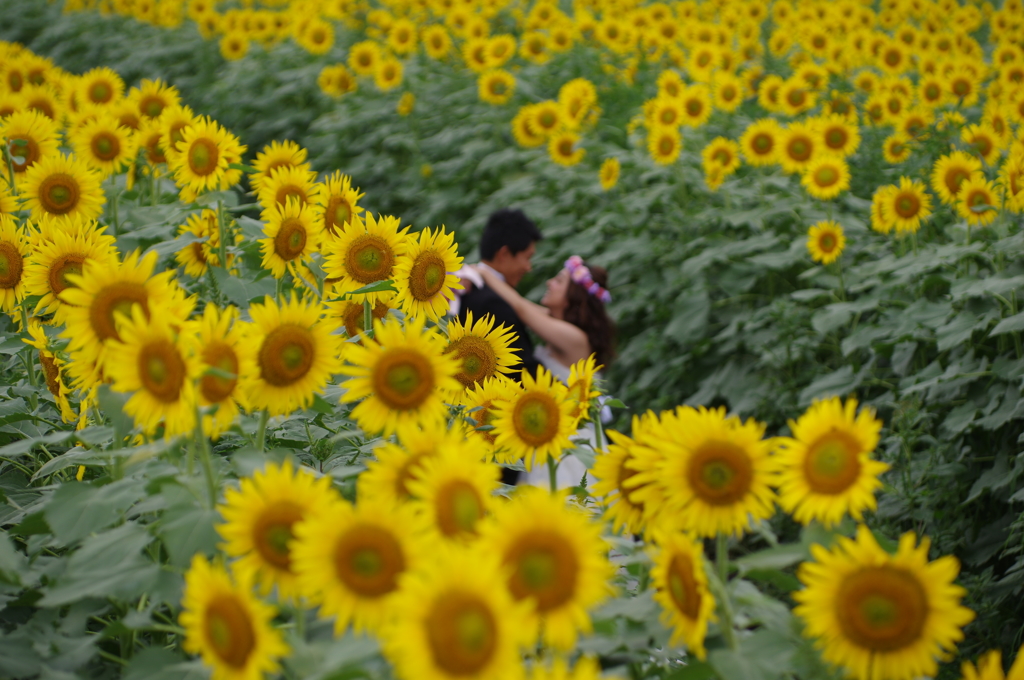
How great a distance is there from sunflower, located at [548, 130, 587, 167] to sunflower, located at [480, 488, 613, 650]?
538 centimetres

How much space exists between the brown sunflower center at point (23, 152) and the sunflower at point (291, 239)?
110 centimetres

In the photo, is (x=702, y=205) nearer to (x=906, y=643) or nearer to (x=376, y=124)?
(x=376, y=124)

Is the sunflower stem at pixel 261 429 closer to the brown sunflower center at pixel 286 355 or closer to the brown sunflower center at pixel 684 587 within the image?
the brown sunflower center at pixel 286 355

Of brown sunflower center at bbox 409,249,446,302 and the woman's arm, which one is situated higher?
the woman's arm

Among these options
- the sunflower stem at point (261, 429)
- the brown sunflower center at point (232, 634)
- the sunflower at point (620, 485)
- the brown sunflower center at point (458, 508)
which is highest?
the sunflower at point (620, 485)

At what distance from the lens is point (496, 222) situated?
526 centimetres

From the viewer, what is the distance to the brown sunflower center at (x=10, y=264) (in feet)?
6.25

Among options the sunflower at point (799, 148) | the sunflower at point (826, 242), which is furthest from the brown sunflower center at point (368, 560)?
the sunflower at point (799, 148)

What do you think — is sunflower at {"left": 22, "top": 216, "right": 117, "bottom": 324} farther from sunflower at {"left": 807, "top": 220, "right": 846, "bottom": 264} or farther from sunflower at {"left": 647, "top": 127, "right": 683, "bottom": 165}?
sunflower at {"left": 647, "top": 127, "right": 683, "bottom": 165}

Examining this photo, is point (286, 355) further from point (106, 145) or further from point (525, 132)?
point (525, 132)

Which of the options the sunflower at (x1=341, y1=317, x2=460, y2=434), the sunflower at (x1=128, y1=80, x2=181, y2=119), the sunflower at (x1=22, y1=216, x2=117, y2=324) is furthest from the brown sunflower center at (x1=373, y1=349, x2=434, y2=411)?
the sunflower at (x1=128, y1=80, x2=181, y2=119)

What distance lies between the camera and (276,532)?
1118 millimetres

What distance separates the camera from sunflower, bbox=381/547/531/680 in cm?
93

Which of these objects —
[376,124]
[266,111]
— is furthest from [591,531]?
[266,111]
